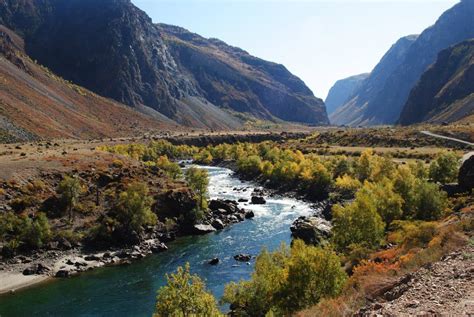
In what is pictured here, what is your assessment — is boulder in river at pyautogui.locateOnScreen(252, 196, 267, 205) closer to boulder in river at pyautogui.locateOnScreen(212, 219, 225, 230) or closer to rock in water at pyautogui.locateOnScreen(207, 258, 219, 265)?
boulder in river at pyautogui.locateOnScreen(212, 219, 225, 230)

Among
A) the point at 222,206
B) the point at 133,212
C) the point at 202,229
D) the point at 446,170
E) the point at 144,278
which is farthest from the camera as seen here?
the point at 222,206

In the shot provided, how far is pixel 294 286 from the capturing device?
36.0m

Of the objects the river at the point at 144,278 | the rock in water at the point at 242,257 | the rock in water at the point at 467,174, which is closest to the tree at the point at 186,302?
the river at the point at 144,278

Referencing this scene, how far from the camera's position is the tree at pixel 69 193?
76375mm

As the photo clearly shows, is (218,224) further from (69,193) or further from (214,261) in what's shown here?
(69,193)

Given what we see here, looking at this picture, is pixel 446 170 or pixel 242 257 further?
pixel 446 170

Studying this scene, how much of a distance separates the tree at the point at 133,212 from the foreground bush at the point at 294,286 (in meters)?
39.0

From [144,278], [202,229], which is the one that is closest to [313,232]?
[202,229]

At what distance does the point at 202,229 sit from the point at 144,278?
2392 cm

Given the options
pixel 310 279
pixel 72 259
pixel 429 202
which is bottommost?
pixel 72 259

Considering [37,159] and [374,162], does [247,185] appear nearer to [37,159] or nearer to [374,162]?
[374,162]

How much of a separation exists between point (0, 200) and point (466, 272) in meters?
71.0

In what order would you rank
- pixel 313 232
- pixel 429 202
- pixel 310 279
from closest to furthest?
pixel 310 279
pixel 429 202
pixel 313 232

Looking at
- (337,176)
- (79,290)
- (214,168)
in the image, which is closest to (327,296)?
(79,290)
